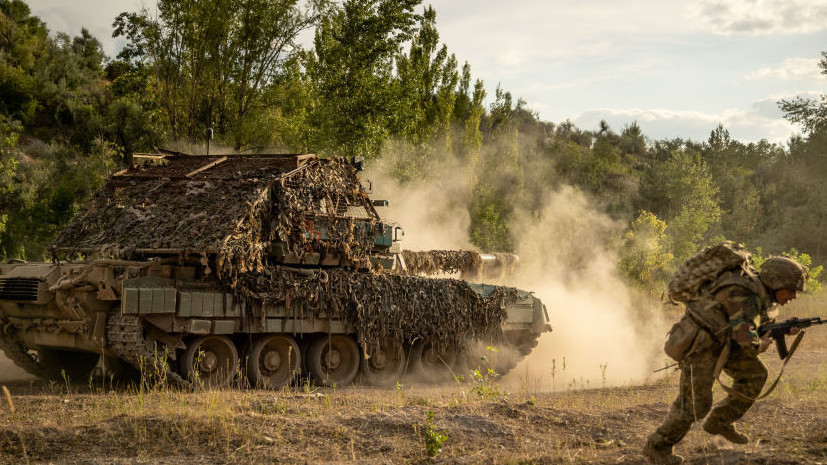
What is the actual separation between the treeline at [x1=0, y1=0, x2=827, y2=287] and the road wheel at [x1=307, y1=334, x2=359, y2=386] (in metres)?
4.75

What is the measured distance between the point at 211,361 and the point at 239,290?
3.40 feet

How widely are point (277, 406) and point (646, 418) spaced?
387cm

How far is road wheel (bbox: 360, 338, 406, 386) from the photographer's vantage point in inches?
531

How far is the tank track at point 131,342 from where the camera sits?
10.4m

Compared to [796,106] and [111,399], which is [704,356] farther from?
[796,106]

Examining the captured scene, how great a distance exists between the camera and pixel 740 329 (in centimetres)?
664

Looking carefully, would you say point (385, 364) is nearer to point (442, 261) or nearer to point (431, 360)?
point (431, 360)

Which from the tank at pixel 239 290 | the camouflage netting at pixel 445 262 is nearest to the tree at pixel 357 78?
the camouflage netting at pixel 445 262

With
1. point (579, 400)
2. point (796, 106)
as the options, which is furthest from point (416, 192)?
point (796, 106)

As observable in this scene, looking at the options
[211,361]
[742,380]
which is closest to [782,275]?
[742,380]

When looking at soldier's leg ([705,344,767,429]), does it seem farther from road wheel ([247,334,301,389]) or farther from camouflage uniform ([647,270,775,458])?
road wheel ([247,334,301,389])

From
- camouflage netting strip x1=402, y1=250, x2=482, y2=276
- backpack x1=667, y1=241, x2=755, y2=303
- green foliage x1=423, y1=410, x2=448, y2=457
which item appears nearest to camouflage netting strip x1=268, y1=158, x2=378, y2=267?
camouflage netting strip x1=402, y1=250, x2=482, y2=276

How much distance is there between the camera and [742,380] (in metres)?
7.02

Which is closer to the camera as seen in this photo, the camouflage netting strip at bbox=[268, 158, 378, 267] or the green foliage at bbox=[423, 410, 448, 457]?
the green foliage at bbox=[423, 410, 448, 457]
